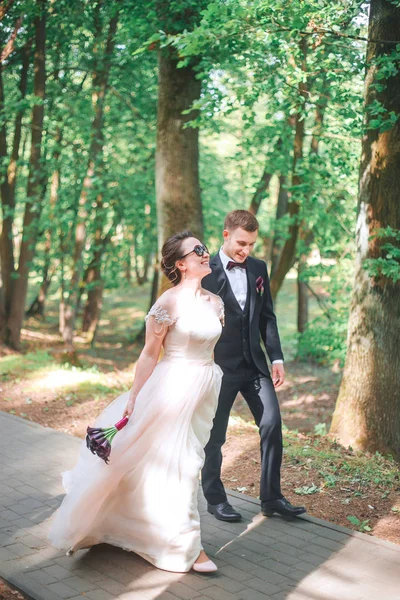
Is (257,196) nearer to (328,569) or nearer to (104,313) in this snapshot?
(328,569)

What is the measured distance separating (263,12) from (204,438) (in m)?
5.06

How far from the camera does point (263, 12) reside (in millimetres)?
7969

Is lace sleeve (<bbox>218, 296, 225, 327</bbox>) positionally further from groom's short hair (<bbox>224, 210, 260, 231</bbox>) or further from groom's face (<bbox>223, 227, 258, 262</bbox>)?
groom's short hair (<bbox>224, 210, 260, 231</bbox>)

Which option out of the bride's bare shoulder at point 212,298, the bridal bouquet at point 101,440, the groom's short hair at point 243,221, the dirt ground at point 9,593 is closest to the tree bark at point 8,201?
the groom's short hair at point 243,221

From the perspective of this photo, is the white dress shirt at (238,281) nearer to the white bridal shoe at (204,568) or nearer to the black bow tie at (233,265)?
the black bow tie at (233,265)

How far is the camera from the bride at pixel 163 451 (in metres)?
4.88

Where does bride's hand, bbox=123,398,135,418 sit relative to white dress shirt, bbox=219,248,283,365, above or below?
below

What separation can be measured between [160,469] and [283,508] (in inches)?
58.4

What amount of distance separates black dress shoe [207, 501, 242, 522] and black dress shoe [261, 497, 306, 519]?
246 millimetres

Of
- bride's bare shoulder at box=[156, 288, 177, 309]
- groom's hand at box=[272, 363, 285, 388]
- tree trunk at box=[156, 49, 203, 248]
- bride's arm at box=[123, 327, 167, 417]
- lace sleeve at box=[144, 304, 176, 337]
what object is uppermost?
tree trunk at box=[156, 49, 203, 248]

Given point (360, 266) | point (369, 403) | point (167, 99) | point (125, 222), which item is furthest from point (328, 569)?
point (125, 222)

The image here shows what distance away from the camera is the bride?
4.88m

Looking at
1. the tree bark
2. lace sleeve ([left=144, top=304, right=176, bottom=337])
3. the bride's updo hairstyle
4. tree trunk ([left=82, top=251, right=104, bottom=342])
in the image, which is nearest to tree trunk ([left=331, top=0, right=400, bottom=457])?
the bride's updo hairstyle

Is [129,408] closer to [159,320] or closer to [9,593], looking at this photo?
[159,320]
